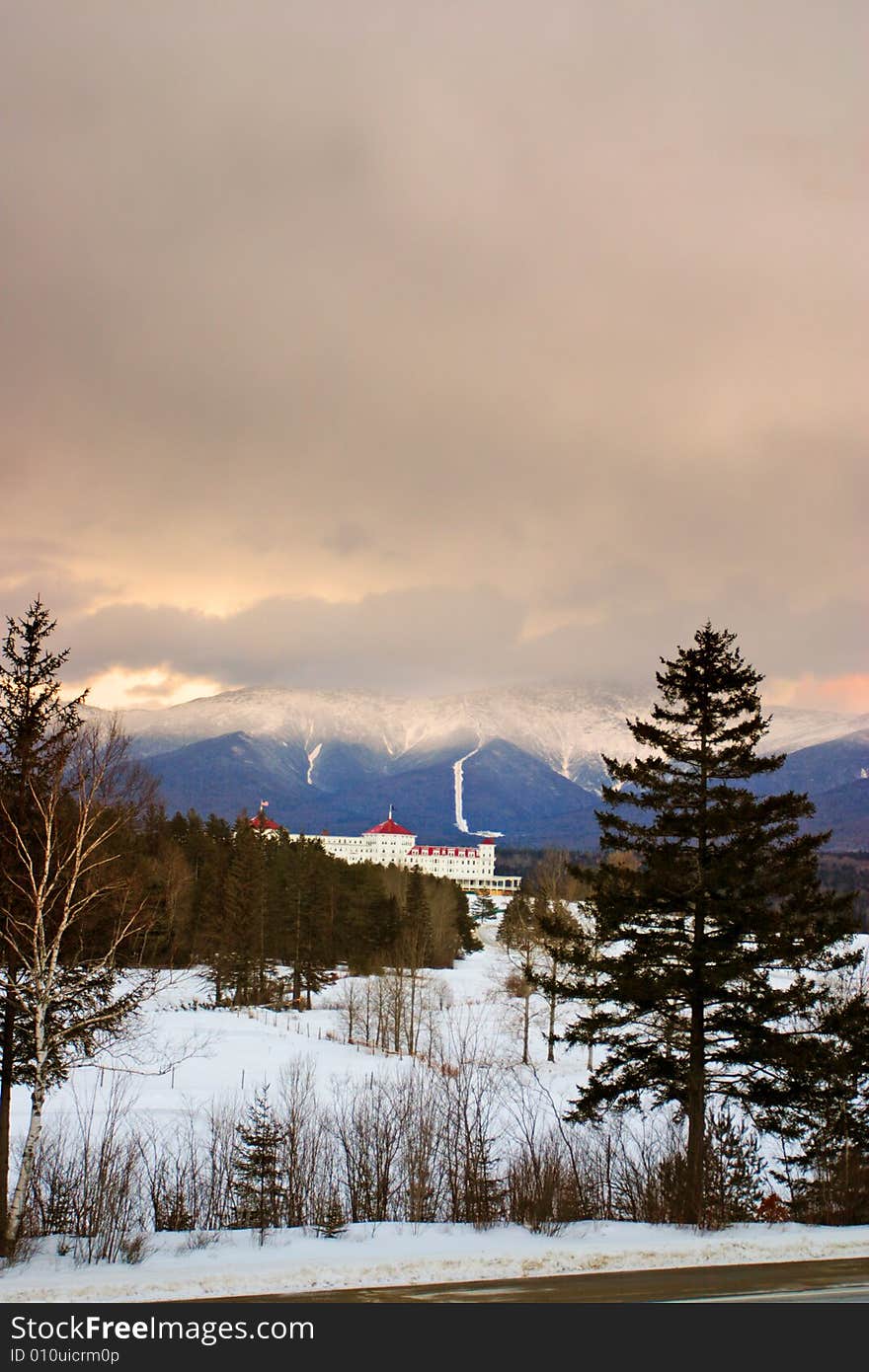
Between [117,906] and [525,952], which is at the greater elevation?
[117,906]

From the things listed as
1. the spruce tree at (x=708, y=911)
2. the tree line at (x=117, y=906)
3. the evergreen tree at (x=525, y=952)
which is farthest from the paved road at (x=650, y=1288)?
the evergreen tree at (x=525, y=952)

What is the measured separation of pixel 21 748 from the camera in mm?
16906

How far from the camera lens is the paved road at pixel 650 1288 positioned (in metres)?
8.83

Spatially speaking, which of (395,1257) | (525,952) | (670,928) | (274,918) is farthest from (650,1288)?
(274,918)

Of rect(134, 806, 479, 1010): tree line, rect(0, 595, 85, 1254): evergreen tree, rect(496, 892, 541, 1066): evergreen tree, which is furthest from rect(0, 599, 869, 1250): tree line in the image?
rect(134, 806, 479, 1010): tree line

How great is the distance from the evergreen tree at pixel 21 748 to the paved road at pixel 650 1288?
30.7ft

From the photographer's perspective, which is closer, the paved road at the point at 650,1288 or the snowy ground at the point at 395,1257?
the paved road at the point at 650,1288

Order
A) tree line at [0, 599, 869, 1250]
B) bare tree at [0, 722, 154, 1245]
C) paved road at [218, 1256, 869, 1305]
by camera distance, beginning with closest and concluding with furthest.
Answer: paved road at [218, 1256, 869, 1305], bare tree at [0, 722, 154, 1245], tree line at [0, 599, 869, 1250]

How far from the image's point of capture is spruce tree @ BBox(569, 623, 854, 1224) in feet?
63.9

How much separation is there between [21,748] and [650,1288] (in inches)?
549

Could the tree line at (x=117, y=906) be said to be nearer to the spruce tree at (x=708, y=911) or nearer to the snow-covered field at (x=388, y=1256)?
the snow-covered field at (x=388, y=1256)

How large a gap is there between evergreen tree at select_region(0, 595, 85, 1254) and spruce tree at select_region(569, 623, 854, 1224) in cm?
1245

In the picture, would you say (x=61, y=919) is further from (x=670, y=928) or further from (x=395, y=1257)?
(x=670, y=928)

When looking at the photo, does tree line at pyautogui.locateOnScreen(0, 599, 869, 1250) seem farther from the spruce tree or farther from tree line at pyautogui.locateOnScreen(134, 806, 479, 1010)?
tree line at pyautogui.locateOnScreen(134, 806, 479, 1010)
